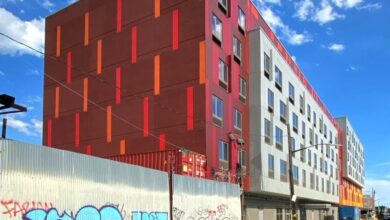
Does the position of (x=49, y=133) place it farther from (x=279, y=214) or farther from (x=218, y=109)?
(x=279, y=214)

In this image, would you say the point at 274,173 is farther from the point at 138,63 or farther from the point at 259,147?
the point at 138,63

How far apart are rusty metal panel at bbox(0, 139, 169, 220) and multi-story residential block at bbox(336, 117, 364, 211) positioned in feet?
266

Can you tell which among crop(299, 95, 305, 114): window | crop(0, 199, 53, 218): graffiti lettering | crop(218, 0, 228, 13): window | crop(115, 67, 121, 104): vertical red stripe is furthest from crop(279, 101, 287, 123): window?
crop(0, 199, 53, 218): graffiti lettering

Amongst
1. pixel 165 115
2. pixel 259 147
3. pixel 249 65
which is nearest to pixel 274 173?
pixel 259 147

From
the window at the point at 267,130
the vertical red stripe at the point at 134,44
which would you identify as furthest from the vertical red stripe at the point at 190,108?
the window at the point at 267,130

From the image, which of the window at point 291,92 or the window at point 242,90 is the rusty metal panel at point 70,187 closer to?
the window at point 242,90

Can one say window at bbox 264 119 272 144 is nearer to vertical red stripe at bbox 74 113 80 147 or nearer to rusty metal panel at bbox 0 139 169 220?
vertical red stripe at bbox 74 113 80 147

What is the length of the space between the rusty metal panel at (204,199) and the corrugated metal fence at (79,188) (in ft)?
0.13

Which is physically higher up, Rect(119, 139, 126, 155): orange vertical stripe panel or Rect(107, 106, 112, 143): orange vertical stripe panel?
Rect(107, 106, 112, 143): orange vertical stripe panel

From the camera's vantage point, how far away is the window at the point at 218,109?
3750 cm

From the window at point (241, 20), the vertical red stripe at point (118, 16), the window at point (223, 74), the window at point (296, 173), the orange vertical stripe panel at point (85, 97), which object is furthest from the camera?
the window at point (296, 173)

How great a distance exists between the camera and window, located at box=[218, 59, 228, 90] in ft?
127

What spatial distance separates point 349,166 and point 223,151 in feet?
248

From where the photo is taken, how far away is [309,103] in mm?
65625
